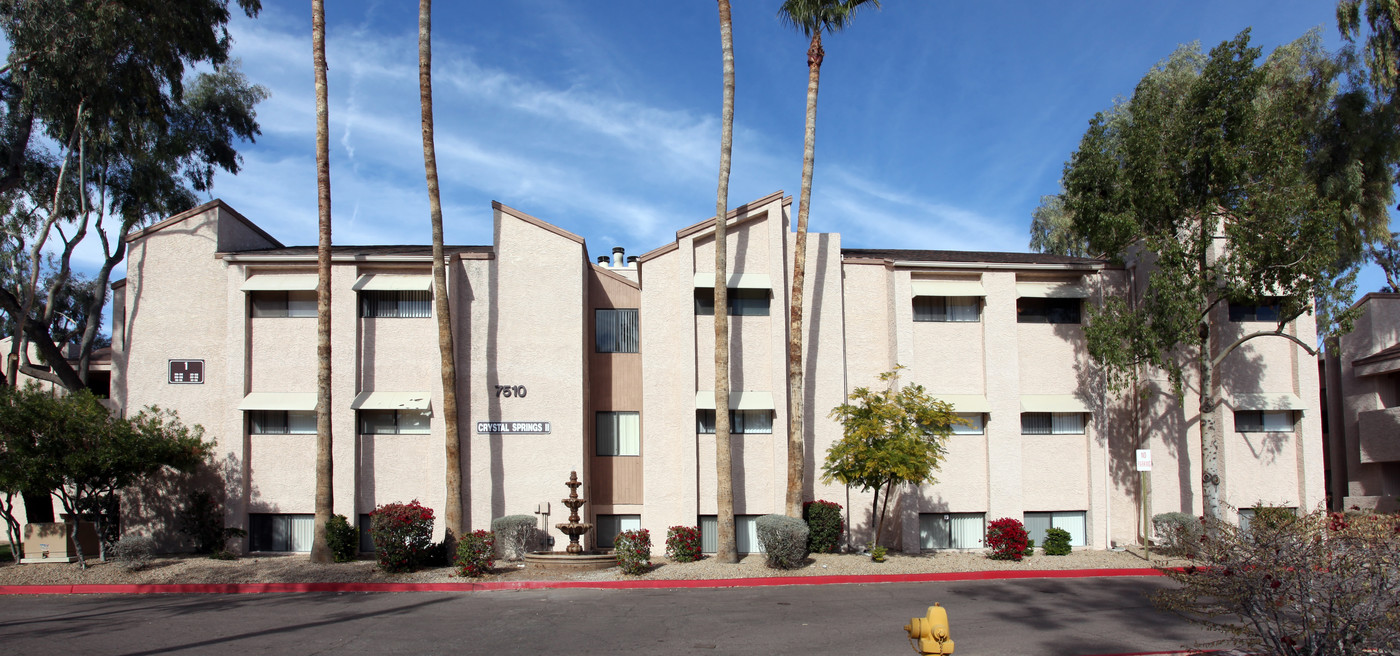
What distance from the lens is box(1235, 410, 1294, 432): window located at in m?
22.3

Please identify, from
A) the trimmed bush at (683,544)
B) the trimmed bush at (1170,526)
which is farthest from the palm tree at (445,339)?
the trimmed bush at (1170,526)

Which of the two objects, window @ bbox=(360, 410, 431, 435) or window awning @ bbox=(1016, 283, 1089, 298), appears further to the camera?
window awning @ bbox=(1016, 283, 1089, 298)

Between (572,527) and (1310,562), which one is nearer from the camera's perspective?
(1310,562)

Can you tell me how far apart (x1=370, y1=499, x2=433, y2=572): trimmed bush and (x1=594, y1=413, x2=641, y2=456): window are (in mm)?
5043

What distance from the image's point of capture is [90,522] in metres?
20.7

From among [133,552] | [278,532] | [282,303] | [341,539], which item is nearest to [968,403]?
[341,539]

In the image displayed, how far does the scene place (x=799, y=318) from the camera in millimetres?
20391

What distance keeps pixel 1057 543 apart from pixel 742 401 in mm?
8804

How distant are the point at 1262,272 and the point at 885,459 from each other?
1028cm

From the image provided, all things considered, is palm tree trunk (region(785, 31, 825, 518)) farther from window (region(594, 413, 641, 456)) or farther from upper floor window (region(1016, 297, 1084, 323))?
upper floor window (region(1016, 297, 1084, 323))

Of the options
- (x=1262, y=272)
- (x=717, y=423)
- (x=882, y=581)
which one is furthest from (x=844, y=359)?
(x=1262, y=272)

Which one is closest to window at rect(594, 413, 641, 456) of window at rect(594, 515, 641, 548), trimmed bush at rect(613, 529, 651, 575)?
window at rect(594, 515, 641, 548)

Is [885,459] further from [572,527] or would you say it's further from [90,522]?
[90,522]

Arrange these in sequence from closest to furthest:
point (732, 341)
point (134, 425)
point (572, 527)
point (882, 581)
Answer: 1. point (882, 581)
2. point (572, 527)
3. point (134, 425)
4. point (732, 341)
